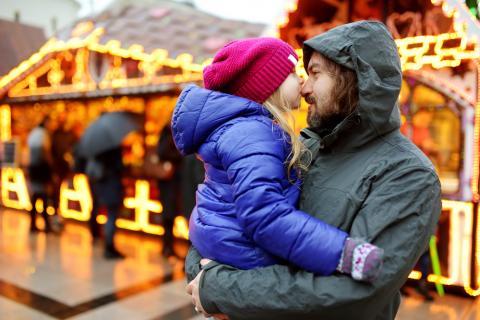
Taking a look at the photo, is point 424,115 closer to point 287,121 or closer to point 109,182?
point 109,182

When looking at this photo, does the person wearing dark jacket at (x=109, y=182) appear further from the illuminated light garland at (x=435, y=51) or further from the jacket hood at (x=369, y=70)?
the jacket hood at (x=369, y=70)

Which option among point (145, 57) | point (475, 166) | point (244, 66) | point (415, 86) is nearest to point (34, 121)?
point (145, 57)

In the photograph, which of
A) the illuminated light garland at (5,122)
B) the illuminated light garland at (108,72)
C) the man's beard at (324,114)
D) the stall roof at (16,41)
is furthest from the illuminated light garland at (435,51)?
the illuminated light garland at (5,122)

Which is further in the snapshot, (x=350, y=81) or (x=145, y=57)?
(x=145, y=57)

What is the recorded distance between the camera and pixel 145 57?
6414 mm

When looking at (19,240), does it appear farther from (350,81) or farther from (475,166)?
(350,81)

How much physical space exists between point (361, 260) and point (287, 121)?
1.70ft

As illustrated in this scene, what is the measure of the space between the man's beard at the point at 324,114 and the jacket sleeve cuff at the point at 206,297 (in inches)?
22.1

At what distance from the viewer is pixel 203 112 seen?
4.57 feet

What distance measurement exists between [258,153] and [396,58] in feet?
1.60

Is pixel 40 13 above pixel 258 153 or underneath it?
above

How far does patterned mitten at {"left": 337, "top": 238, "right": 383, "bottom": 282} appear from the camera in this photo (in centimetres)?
110

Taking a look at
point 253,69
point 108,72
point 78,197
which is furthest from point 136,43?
point 253,69

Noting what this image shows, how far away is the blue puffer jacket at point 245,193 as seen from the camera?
1176 millimetres
